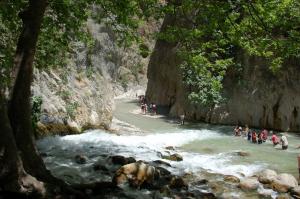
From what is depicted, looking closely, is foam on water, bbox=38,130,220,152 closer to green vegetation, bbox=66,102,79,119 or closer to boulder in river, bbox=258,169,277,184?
green vegetation, bbox=66,102,79,119

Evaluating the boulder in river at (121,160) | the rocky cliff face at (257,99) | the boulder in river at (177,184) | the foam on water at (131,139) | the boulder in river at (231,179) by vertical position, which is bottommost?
the boulder in river at (177,184)

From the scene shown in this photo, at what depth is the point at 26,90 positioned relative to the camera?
34.4 feet

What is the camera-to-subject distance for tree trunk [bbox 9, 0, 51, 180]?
10234 millimetres

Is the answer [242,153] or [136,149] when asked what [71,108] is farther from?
[242,153]

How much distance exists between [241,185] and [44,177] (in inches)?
306

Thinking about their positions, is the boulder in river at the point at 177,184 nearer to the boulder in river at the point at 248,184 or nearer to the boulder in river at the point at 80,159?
the boulder in river at the point at 248,184

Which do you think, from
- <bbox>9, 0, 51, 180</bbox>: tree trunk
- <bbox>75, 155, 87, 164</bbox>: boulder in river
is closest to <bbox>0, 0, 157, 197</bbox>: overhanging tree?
<bbox>9, 0, 51, 180</bbox>: tree trunk

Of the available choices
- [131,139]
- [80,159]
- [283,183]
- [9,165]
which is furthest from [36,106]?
[9,165]

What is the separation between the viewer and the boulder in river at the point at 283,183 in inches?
597

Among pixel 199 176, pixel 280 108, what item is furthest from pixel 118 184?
pixel 280 108

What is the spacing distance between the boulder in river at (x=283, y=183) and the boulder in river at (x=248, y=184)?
0.62m

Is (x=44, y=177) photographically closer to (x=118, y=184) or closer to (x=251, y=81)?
(x=118, y=184)

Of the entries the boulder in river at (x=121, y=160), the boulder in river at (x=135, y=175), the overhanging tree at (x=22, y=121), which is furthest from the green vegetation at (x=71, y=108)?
the overhanging tree at (x=22, y=121)

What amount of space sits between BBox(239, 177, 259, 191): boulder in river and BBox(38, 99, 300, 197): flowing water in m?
1.72
